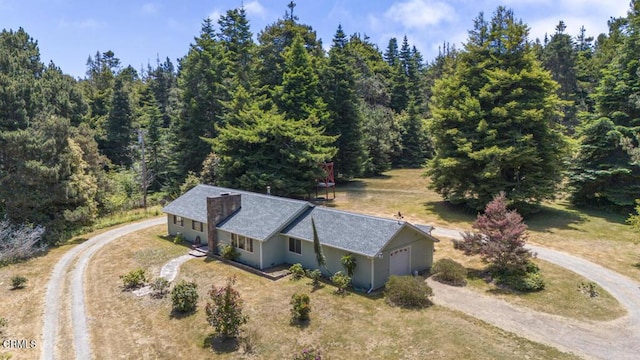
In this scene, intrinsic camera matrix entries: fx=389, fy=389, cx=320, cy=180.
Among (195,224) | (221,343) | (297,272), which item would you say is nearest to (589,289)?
(297,272)

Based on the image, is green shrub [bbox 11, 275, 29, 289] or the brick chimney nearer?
green shrub [bbox 11, 275, 29, 289]

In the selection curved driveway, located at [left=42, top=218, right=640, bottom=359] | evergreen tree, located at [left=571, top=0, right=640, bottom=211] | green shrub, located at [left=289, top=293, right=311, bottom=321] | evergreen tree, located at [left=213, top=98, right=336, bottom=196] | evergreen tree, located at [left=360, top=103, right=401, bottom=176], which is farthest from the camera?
evergreen tree, located at [left=360, top=103, right=401, bottom=176]

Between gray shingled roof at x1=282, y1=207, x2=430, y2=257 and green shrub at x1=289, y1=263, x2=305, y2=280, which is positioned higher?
gray shingled roof at x1=282, y1=207, x2=430, y2=257

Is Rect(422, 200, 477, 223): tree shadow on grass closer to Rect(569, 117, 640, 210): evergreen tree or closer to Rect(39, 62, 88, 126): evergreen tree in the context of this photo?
Rect(569, 117, 640, 210): evergreen tree

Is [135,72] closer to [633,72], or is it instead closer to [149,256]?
[149,256]

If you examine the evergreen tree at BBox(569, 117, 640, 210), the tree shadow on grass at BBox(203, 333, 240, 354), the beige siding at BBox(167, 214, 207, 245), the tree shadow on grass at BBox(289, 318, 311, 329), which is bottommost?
the tree shadow on grass at BBox(203, 333, 240, 354)

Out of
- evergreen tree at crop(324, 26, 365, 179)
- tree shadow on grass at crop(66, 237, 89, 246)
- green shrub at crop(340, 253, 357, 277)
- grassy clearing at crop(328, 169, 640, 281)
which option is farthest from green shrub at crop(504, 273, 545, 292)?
evergreen tree at crop(324, 26, 365, 179)

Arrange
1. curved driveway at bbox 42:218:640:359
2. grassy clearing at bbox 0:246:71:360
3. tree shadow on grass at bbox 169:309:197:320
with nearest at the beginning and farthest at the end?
curved driveway at bbox 42:218:640:359
grassy clearing at bbox 0:246:71:360
tree shadow on grass at bbox 169:309:197:320

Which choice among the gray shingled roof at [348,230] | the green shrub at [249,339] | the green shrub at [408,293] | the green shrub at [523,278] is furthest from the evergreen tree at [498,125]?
the green shrub at [249,339]

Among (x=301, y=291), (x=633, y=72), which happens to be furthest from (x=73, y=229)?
(x=633, y=72)

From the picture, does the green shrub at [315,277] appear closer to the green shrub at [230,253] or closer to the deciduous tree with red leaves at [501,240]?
the green shrub at [230,253]
